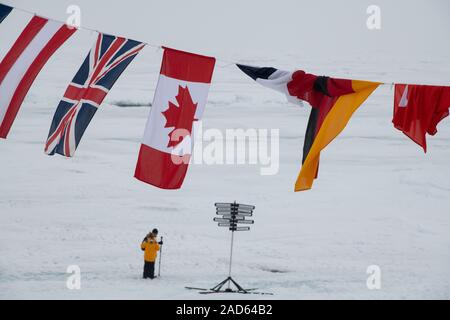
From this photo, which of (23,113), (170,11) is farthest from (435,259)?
(170,11)

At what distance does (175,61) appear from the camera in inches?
420

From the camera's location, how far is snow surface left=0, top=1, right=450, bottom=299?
1332 centimetres

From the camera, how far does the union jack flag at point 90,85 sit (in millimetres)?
10742

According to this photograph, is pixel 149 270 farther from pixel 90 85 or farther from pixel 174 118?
pixel 90 85

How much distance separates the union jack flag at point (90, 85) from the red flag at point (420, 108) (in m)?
3.74

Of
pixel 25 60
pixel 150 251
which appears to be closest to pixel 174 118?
pixel 25 60

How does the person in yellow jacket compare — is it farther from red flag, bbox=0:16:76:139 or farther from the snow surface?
red flag, bbox=0:16:76:139

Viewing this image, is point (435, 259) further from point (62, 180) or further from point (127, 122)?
point (127, 122)

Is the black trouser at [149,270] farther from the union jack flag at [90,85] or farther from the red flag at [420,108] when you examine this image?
the red flag at [420,108]

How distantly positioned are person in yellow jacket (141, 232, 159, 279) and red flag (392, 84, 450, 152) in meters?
4.89

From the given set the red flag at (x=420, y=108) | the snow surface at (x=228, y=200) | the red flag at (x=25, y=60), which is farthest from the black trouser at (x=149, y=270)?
the red flag at (x=420, y=108)

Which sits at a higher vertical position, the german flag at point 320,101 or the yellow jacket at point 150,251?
the german flag at point 320,101

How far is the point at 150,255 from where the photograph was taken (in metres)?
12.9

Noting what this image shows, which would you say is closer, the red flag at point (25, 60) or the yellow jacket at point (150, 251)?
the red flag at point (25, 60)
